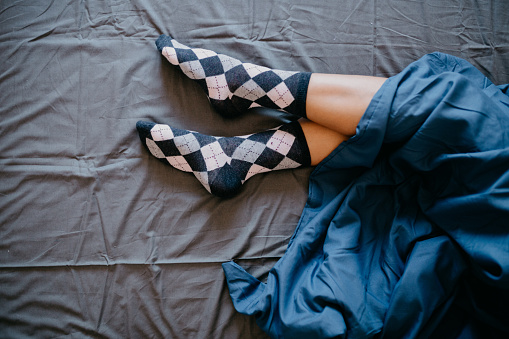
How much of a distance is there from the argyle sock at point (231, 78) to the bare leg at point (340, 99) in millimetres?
36

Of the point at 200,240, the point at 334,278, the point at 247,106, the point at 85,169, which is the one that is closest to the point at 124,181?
the point at 85,169

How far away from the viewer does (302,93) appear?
80 centimetres

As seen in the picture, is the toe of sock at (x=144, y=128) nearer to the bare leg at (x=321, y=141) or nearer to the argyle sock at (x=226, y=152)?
the argyle sock at (x=226, y=152)

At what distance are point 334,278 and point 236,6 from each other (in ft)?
2.40

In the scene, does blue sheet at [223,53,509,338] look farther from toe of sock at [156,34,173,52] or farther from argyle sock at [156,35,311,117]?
toe of sock at [156,34,173,52]

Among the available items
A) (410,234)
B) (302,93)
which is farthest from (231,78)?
(410,234)

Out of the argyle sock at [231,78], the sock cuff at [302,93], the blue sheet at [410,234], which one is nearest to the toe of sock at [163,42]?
the argyle sock at [231,78]

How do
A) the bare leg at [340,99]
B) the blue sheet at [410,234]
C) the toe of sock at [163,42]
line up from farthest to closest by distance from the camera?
the toe of sock at [163,42] → the bare leg at [340,99] → the blue sheet at [410,234]

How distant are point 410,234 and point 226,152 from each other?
1.53 ft

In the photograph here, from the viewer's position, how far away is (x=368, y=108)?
0.69 meters

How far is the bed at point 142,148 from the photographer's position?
78 cm

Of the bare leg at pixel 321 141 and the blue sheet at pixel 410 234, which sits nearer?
the blue sheet at pixel 410 234

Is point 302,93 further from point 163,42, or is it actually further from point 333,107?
point 163,42

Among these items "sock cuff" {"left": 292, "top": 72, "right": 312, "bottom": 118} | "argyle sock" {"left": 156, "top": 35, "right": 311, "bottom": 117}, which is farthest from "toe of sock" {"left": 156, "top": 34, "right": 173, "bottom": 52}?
"sock cuff" {"left": 292, "top": 72, "right": 312, "bottom": 118}
